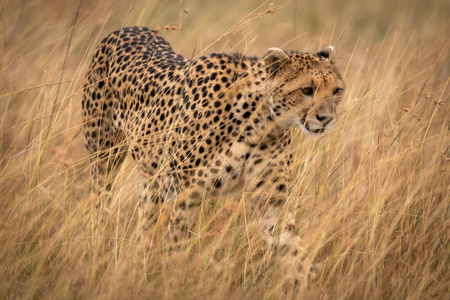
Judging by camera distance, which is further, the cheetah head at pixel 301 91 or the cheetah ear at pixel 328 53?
the cheetah ear at pixel 328 53

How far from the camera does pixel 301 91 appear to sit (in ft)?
10.1

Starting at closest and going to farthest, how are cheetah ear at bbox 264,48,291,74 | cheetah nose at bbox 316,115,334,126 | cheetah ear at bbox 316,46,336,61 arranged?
cheetah nose at bbox 316,115,334,126 < cheetah ear at bbox 264,48,291,74 < cheetah ear at bbox 316,46,336,61

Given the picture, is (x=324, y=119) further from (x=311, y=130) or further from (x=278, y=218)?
(x=278, y=218)

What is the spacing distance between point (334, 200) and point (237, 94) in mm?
879

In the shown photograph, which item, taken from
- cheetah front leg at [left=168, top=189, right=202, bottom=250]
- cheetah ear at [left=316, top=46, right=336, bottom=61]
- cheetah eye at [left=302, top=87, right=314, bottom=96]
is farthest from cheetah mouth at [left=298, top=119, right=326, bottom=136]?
cheetah front leg at [left=168, top=189, right=202, bottom=250]

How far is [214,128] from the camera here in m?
3.21

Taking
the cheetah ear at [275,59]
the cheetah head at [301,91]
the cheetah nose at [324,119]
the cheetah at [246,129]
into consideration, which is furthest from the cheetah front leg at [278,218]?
the cheetah ear at [275,59]

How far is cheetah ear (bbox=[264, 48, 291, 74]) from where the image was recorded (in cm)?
308

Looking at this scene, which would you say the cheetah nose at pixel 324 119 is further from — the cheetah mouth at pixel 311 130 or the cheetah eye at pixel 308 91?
the cheetah eye at pixel 308 91

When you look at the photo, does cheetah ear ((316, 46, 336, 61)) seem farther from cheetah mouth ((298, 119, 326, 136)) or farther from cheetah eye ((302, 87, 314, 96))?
cheetah mouth ((298, 119, 326, 136))

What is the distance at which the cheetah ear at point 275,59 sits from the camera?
308 centimetres

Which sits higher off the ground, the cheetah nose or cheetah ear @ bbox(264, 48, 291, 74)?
cheetah ear @ bbox(264, 48, 291, 74)

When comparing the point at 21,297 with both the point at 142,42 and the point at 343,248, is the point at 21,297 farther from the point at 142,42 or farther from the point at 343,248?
the point at 142,42

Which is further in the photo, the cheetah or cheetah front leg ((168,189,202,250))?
cheetah front leg ((168,189,202,250))
